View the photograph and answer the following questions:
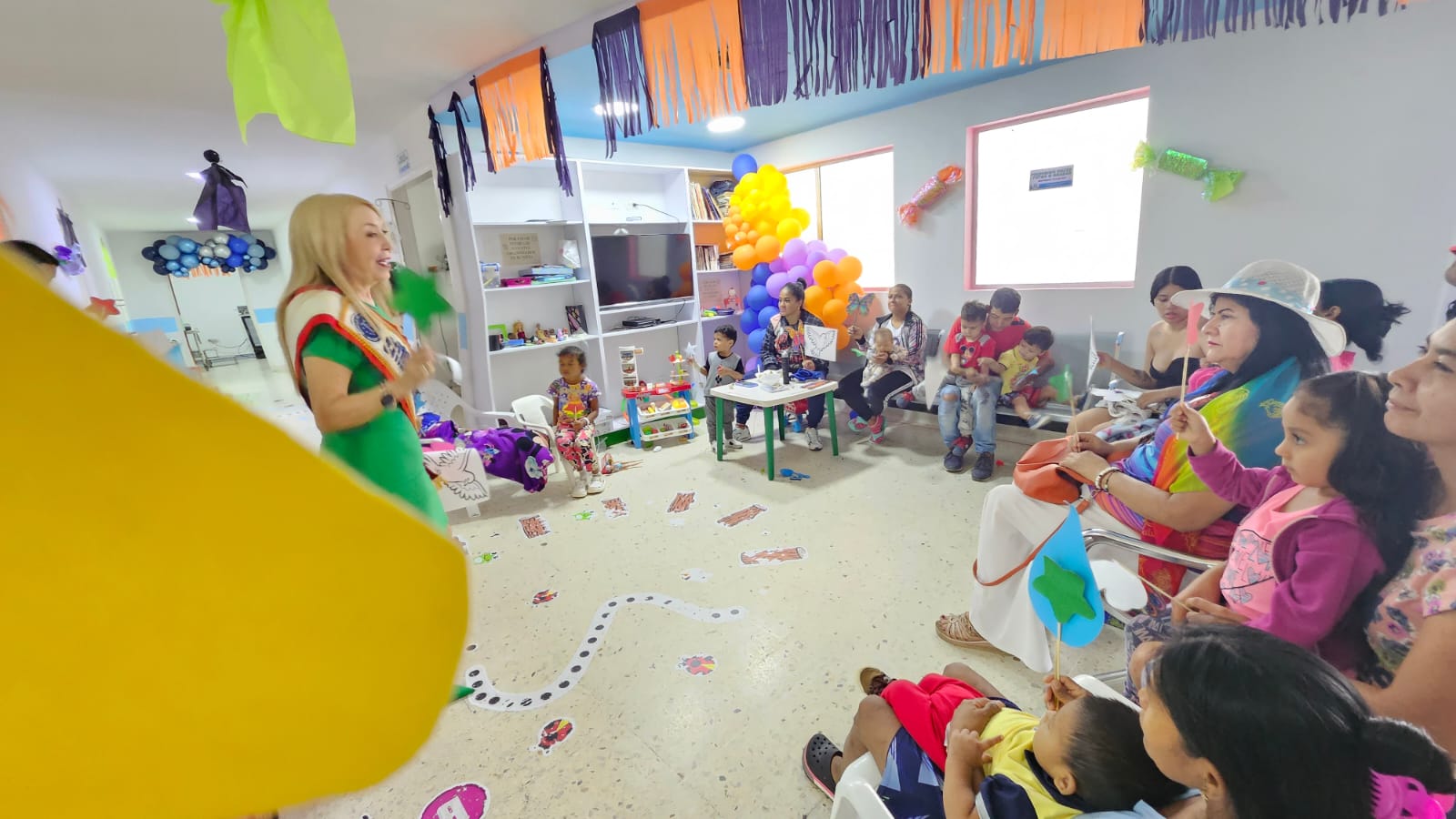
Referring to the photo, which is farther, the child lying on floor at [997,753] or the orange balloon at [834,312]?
the orange balloon at [834,312]

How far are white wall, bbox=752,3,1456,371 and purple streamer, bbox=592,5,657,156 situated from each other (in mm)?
2631

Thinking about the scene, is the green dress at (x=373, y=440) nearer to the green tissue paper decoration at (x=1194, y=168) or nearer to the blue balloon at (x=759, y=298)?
the green tissue paper decoration at (x=1194, y=168)

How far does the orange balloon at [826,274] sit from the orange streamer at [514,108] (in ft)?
7.42

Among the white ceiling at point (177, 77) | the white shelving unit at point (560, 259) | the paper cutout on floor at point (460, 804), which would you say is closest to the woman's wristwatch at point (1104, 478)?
the paper cutout on floor at point (460, 804)

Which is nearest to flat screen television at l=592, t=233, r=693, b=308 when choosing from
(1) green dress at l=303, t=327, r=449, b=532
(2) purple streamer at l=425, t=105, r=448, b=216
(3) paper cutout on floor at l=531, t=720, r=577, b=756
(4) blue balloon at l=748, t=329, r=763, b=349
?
(4) blue balloon at l=748, t=329, r=763, b=349

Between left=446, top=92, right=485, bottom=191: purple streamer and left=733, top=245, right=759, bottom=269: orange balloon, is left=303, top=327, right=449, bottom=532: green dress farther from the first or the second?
left=733, top=245, right=759, bottom=269: orange balloon

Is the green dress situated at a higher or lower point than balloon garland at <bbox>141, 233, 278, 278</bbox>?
lower

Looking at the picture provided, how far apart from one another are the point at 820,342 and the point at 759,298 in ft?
3.96

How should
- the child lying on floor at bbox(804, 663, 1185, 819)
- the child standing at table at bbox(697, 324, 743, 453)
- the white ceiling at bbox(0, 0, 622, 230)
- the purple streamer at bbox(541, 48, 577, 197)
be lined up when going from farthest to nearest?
the child standing at table at bbox(697, 324, 743, 453), the purple streamer at bbox(541, 48, 577, 197), the white ceiling at bbox(0, 0, 622, 230), the child lying on floor at bbox(804, 663, 1185, 819)

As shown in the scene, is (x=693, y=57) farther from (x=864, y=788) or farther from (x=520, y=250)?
(x=520, y=250)

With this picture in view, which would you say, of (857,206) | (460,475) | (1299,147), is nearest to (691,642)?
(460,475)

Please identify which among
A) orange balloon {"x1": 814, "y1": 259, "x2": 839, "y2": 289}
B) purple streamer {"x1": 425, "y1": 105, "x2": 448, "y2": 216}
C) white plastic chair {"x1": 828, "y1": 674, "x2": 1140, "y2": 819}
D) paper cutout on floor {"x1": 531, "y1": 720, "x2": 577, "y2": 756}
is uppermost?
purple streamer {"x1": 425, "y1": 105, "x2": 448, "y2": 216}

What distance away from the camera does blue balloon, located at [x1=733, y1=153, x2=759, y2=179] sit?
4973 mm

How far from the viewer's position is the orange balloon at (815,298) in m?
4.30
